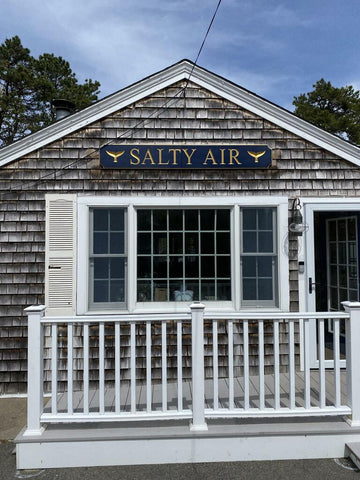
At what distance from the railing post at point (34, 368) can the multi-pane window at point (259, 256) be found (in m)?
2.27

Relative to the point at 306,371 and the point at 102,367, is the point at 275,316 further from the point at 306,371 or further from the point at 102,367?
the point at 102,367

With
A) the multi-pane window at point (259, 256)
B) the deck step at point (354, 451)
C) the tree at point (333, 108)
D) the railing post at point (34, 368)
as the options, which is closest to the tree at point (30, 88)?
the tree at point (333, 108)

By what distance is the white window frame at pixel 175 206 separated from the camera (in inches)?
150

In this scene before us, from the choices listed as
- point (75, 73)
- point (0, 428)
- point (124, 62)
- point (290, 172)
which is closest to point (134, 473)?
point (0, 428)

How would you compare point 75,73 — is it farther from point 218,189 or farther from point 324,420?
point 324,420

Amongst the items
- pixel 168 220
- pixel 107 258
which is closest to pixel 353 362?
pixel 168 220

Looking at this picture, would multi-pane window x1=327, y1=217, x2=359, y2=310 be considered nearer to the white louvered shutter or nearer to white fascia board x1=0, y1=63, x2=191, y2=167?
white fascia board x1=0, y1=63, x2=191, y2=167

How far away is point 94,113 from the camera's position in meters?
3.92

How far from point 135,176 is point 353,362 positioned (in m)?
2.82

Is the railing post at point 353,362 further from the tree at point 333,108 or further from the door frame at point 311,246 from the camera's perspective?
the tree at point 333,108

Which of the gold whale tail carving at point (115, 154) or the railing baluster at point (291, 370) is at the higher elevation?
the gold whale tail carving at point (115, 154)

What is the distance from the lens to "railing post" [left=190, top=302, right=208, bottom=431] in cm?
255

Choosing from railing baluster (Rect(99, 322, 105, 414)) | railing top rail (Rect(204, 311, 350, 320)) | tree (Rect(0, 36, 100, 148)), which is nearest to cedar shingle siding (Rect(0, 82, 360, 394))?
railing top rail (Rect(204, 311, 350, 320))

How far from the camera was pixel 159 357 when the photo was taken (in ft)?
12.4
